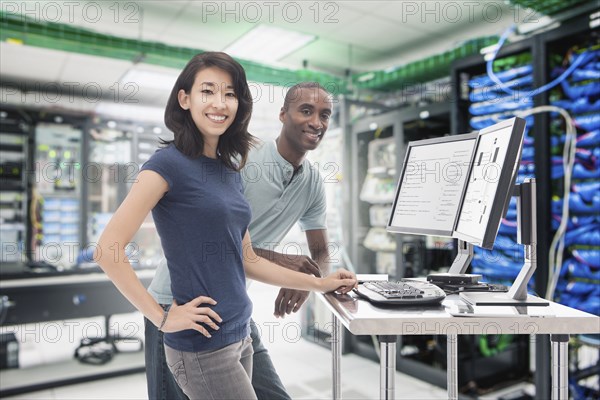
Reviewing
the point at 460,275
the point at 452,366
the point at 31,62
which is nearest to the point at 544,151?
the point at 460,275

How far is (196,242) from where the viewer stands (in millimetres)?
Answer: 1117

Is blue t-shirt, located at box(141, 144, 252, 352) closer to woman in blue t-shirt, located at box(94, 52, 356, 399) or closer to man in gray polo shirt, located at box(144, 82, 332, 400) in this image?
woman in blue t-shirt, located at box(94, 52, 356, 399)

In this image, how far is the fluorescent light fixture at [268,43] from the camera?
4133 mm

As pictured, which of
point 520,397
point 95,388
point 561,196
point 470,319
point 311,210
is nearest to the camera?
point 470,319

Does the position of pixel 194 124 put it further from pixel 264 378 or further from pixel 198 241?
pixel 264 378

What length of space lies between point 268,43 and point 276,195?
306 cm

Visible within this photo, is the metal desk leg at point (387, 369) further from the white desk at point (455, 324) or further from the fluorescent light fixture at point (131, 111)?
the fluorescent light fixture at point (131, 111)

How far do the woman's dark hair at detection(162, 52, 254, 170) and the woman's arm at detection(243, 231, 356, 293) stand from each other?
0.89 feet

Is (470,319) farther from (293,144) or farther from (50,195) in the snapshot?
(50,195)

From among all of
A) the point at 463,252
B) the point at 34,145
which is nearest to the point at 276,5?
the point at 463,252

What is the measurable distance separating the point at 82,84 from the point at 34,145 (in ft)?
3.18

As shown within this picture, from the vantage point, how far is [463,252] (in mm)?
1691

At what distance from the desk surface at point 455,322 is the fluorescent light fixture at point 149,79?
467cm

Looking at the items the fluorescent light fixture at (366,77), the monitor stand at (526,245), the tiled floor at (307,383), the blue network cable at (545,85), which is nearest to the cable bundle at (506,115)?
the blue network cable at (545,85)
